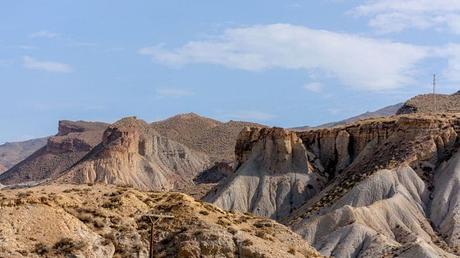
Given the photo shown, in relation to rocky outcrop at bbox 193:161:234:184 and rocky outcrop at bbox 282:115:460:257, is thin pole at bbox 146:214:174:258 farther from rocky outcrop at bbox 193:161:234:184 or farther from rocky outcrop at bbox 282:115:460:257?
rocky outcrop at bbox 193:161:234:184

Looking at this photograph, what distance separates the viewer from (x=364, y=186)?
98812 mm

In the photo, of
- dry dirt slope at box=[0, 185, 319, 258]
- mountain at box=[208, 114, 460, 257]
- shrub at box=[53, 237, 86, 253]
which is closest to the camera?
shrub at box=[53, 237, 86, 253]

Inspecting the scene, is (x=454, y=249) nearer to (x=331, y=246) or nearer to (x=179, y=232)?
(x=331, y=246)

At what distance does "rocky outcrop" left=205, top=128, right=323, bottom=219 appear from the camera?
373 ft

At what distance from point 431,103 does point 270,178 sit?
50.5 m

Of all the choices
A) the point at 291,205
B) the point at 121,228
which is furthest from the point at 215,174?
the point at 121,228

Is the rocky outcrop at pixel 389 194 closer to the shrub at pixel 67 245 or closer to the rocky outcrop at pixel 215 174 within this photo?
the shrub at pixel 67 245

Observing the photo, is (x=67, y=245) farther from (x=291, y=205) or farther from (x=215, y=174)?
(x=215, y=174)

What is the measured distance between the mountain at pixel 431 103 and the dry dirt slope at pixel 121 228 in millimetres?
113616

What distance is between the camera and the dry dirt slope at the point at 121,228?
29938mm

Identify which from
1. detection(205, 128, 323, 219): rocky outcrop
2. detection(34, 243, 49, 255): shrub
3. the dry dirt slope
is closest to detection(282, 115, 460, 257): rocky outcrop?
detection(205, 128, 323, 219): rocky outcrop

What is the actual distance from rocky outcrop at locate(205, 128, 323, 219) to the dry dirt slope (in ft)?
255

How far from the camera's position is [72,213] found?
106 ft

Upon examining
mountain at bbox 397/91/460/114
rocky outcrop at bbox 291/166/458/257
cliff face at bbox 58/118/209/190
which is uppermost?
mountain at bbox 397/91/460/114
